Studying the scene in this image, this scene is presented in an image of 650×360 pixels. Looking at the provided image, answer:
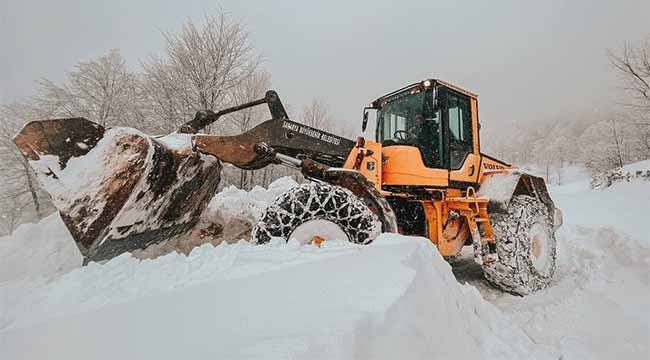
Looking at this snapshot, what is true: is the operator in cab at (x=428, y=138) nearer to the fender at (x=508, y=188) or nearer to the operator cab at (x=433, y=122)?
the operator cab at (x=433, y=122)

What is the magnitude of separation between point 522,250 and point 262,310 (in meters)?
3.64

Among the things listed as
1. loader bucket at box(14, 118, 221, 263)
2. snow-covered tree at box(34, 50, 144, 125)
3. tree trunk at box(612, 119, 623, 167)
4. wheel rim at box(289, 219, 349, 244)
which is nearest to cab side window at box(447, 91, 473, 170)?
wheel rim at box(289, 219, 349, 244)

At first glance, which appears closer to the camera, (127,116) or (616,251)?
(616,251)

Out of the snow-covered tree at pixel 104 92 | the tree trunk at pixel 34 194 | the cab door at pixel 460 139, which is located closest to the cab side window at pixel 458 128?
the cab door at pixel 460 139

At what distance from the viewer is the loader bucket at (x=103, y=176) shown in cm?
256

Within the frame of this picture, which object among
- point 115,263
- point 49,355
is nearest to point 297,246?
point 115,263

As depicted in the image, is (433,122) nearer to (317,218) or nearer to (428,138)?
(428,138)

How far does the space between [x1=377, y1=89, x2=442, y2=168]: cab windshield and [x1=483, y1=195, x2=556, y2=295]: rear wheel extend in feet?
3.62

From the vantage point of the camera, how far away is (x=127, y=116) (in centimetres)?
1045

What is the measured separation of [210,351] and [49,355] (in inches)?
20.8

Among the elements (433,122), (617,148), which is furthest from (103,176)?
(617,148)

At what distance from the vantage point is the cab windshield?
13.2 feet

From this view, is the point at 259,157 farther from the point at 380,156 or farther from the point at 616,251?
the point at 616,251

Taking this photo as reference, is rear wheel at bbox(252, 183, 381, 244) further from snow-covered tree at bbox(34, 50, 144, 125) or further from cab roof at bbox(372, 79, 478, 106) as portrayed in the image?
snow-covered tree at bbox(34, 50, 144, 125)
